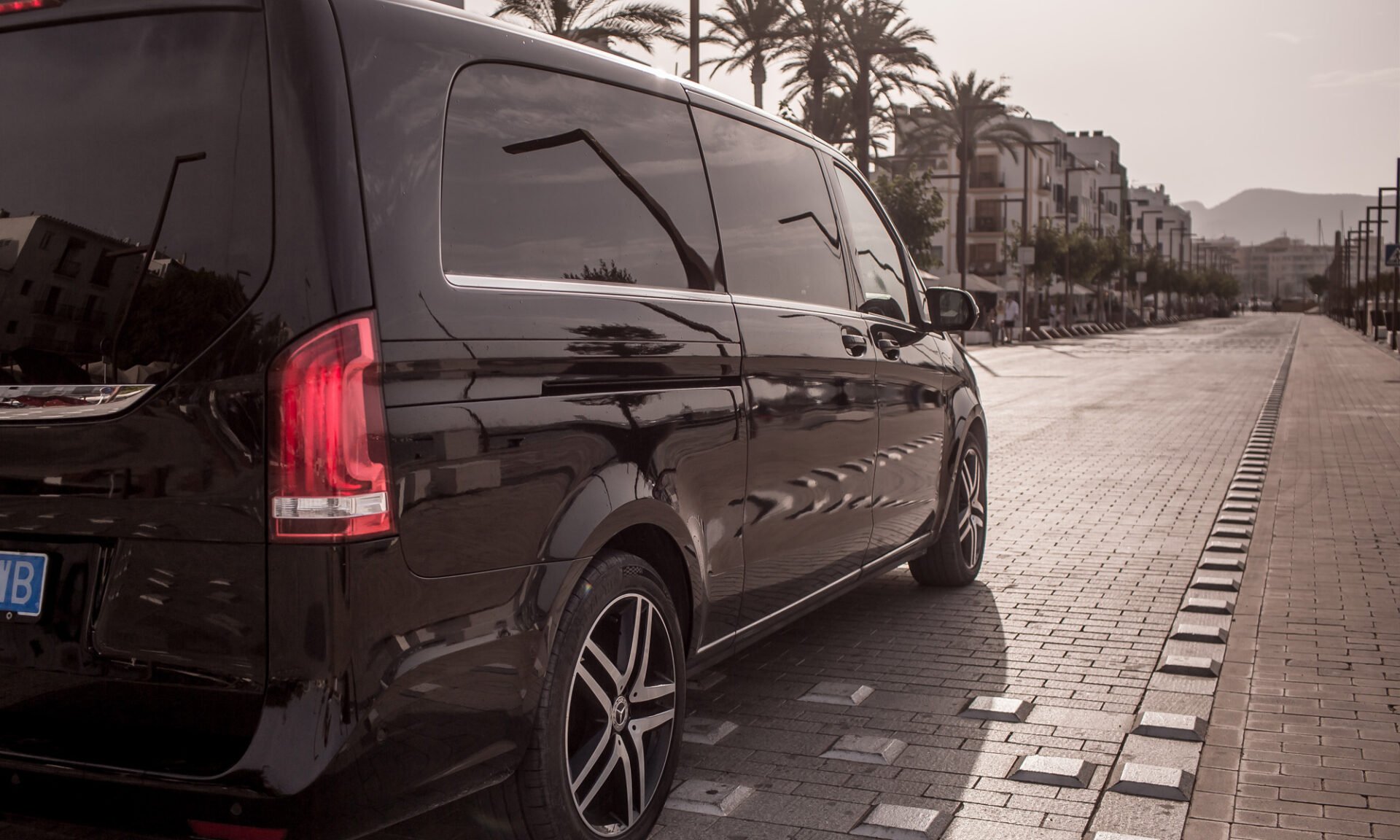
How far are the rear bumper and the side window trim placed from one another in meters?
2.78

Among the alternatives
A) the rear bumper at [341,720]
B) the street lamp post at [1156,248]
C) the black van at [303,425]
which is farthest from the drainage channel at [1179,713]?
the street lamp post at [1156,248]

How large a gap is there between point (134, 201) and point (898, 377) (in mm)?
3415

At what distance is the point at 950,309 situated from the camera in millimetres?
6109

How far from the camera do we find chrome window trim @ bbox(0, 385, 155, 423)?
104 inches

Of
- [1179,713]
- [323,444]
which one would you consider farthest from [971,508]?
[323,444]

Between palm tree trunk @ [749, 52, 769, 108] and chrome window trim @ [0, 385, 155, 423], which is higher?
palm tree trunk @ [749, 52, 769, 108]

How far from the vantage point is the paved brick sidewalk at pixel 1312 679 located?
3818mm

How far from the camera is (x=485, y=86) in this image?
10.1 feet

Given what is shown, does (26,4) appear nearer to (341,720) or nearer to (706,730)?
(341,720)

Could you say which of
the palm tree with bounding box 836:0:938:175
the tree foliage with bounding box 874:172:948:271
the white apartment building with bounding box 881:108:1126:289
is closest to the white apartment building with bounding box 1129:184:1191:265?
the white apartment building with bounding box 881:108:1126:289

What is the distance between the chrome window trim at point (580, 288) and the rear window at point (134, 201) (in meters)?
0.44

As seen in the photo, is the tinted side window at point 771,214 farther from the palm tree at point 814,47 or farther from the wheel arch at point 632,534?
the palm tree at point 814,47

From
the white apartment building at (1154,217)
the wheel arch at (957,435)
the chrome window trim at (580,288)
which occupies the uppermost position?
the white apartment building at (1154,217)

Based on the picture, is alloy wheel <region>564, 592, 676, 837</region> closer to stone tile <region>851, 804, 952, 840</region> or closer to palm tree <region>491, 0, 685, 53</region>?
stone tile <region>851, 804, 952, 840</region>
